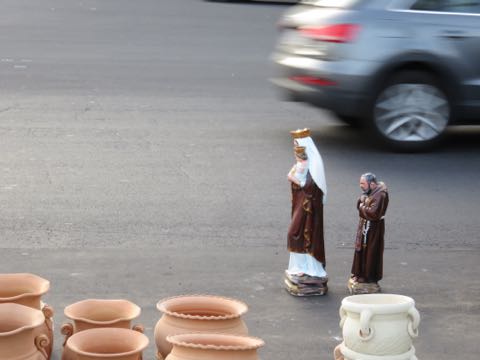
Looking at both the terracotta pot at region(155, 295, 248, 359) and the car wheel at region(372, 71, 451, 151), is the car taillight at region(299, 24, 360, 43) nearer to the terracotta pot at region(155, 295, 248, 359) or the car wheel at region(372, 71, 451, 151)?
the car wheel at region(372, 71, 451, 151)

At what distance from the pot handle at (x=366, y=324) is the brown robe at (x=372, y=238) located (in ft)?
6.20

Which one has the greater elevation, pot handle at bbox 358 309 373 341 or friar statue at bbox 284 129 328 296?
friar statue at bbox 284 129 328 296

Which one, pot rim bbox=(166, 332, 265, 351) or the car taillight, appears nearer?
pot rim bbox=(166, 332, 265, 351)

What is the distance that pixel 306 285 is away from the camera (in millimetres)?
7625

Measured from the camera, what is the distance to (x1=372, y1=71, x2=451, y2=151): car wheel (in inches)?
463

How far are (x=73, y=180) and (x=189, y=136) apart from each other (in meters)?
2.12

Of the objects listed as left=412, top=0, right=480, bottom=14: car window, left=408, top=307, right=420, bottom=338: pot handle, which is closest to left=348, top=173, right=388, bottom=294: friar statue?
left=408, top=307, right=420, bottom=338: pot handle

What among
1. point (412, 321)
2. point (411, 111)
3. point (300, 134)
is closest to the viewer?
point (412, 321)

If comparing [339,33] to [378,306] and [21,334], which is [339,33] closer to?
[378,306]

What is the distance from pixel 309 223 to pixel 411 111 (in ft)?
15.0

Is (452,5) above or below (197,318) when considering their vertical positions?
above

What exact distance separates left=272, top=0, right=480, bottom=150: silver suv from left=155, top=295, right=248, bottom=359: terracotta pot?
5.80m

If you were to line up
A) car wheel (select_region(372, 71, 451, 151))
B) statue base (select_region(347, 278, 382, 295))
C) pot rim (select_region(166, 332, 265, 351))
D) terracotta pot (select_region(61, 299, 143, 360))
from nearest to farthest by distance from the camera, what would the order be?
pot rim (select_region(166, 332, 265, 351))
terracotta pot (select_region(61, 299, 143, 360))
statue base (select_region(347, 278, 382, 295))
car wheel (select_region(372, 71, 451, 151))

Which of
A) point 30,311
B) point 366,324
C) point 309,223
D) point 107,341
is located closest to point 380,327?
point 366,324
